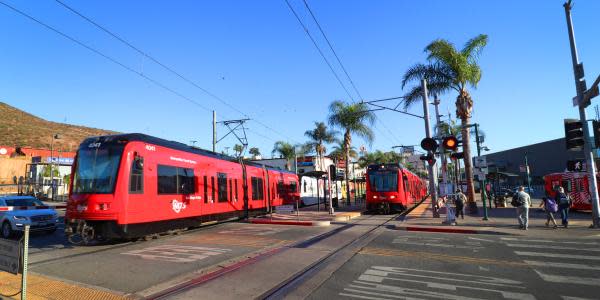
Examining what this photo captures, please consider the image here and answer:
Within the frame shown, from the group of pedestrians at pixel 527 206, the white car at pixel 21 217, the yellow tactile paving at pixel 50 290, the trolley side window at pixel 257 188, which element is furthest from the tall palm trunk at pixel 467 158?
the white car at pixel 21 217

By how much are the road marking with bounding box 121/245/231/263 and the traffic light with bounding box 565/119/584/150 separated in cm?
1342

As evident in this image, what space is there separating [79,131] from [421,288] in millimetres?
125422

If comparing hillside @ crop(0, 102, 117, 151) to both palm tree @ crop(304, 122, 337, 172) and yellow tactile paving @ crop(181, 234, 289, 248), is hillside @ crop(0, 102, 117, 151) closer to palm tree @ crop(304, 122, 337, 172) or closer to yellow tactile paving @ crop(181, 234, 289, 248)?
palm tree @ crop(304, 122, 337, 172)

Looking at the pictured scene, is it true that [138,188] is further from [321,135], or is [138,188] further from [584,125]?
[321,135]

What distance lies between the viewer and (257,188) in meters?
22.4

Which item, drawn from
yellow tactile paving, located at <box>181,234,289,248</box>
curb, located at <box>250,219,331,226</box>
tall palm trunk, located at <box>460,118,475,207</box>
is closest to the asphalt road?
yellow tactile paving, located at <box>181,234,289,248</box>

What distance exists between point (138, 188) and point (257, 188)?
36.4 feet

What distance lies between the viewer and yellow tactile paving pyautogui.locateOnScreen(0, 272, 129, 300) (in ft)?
19.7

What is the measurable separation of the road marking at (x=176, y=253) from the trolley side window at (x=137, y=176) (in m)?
1.81

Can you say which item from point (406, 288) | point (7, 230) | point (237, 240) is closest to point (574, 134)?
point (406, 288)

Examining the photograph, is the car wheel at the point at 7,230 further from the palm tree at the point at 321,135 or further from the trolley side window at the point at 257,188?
the palm tree at the point at 321,135

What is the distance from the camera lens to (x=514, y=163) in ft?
230

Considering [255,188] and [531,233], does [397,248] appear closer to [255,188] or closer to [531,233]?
[531,233]

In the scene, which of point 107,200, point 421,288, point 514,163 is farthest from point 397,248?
point 514,163
